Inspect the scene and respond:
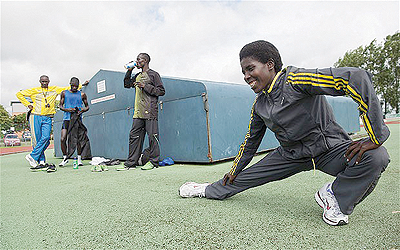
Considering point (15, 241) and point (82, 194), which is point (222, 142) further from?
point (15, 241)

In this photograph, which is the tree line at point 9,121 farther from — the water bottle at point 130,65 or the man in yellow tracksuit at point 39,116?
the water bottle at point 130,65

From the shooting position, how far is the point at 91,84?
725 cm

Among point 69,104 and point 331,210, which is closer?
point 331,210

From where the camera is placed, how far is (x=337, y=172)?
1.87 meters

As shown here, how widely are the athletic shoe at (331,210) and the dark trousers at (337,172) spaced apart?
3cm

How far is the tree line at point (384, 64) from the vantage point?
110 feet

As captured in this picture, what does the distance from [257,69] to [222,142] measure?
3087 millimetres

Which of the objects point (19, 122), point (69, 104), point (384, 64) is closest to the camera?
point (69, 104)

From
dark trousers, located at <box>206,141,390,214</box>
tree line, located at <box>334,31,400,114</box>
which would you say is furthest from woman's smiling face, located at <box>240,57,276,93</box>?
tree line, located at <box>334,31,400,114</box>

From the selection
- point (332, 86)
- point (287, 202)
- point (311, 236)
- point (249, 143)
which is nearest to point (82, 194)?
point (249, 143)

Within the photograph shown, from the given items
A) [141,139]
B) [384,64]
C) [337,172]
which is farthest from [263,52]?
[384,64]

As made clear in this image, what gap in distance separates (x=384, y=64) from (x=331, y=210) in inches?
1565

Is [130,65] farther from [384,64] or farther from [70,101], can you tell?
[384,64]

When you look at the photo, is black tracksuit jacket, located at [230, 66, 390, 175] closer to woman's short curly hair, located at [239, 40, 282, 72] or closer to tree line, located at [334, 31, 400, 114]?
woman's short curly hair, located at [239, 40, 282, 72]
